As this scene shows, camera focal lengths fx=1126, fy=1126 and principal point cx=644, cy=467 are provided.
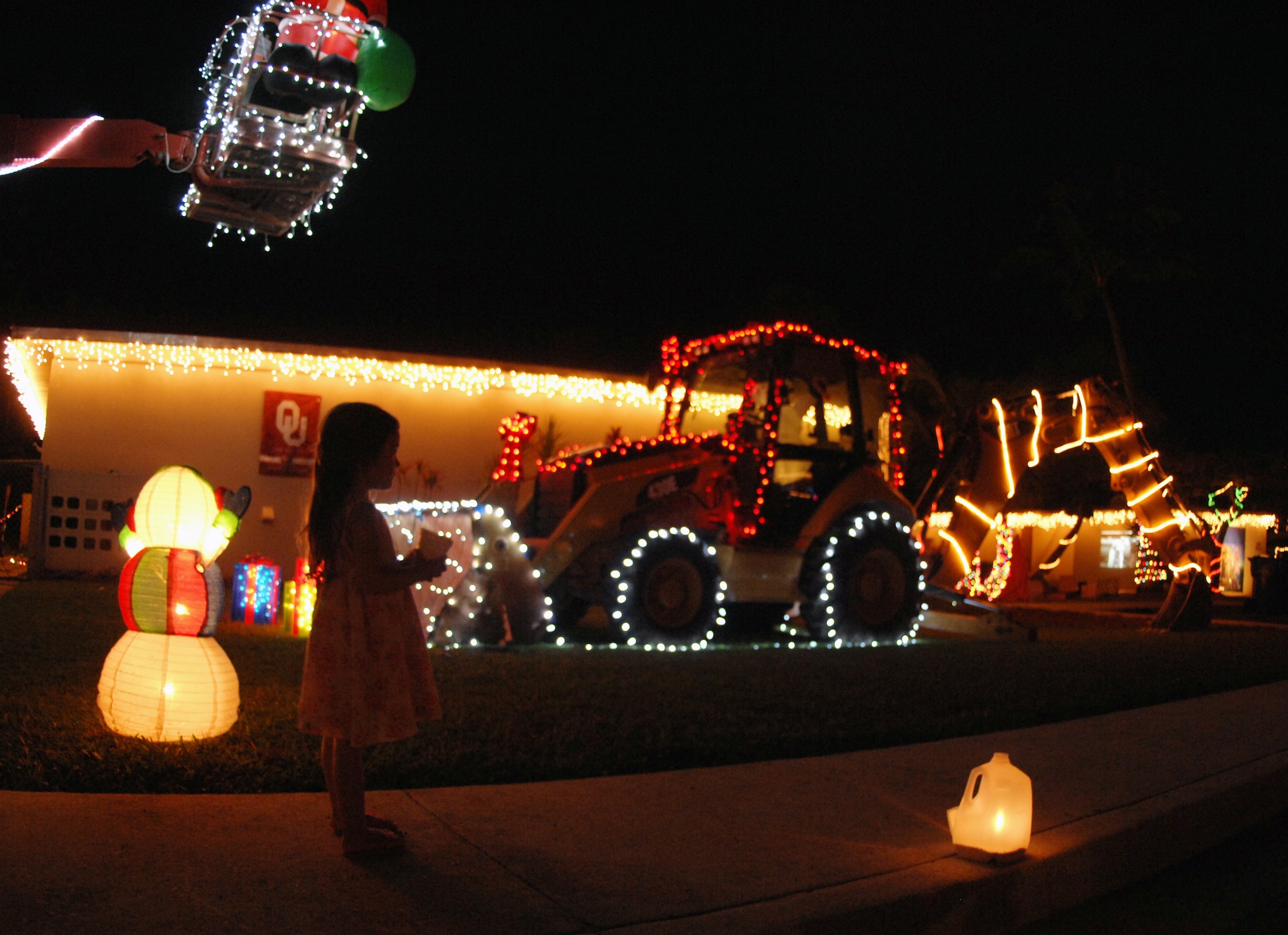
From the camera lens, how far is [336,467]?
4062 millimetres

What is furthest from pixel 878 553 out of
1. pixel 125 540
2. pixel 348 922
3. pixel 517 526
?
pixel 348 922

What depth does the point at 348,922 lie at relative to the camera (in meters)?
3.41

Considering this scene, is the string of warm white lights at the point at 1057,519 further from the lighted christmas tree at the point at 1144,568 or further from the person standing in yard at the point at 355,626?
the person standing in yard at the point at 355,626

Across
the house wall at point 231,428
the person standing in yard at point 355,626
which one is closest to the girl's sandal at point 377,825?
the person standing in yard at point 355,626

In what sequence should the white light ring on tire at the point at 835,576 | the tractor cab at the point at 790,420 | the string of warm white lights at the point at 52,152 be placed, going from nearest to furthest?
1. the string of warm white lights at the point at 52,152
2. the tractor cab at the point at 790,420
3. the white light ring on tire at the point at 835,576

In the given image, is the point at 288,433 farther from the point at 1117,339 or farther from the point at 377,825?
the point at 1117,339

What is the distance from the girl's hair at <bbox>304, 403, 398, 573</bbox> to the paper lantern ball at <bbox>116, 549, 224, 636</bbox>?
1.73 metres

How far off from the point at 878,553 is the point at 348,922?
28.7ft

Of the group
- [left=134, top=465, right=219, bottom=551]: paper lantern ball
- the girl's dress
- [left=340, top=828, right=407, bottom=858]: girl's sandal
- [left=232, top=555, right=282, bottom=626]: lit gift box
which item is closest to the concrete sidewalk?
[left=340, top=828, right=407, bottom=858]: girl's sandal

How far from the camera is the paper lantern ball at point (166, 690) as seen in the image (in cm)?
536

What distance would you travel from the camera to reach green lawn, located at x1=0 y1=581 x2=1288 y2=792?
16.8 ft

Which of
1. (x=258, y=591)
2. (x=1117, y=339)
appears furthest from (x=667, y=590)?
(x=1117, y=339)

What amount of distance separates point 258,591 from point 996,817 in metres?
8.48

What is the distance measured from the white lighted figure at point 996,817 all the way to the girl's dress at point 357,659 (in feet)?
7.06
